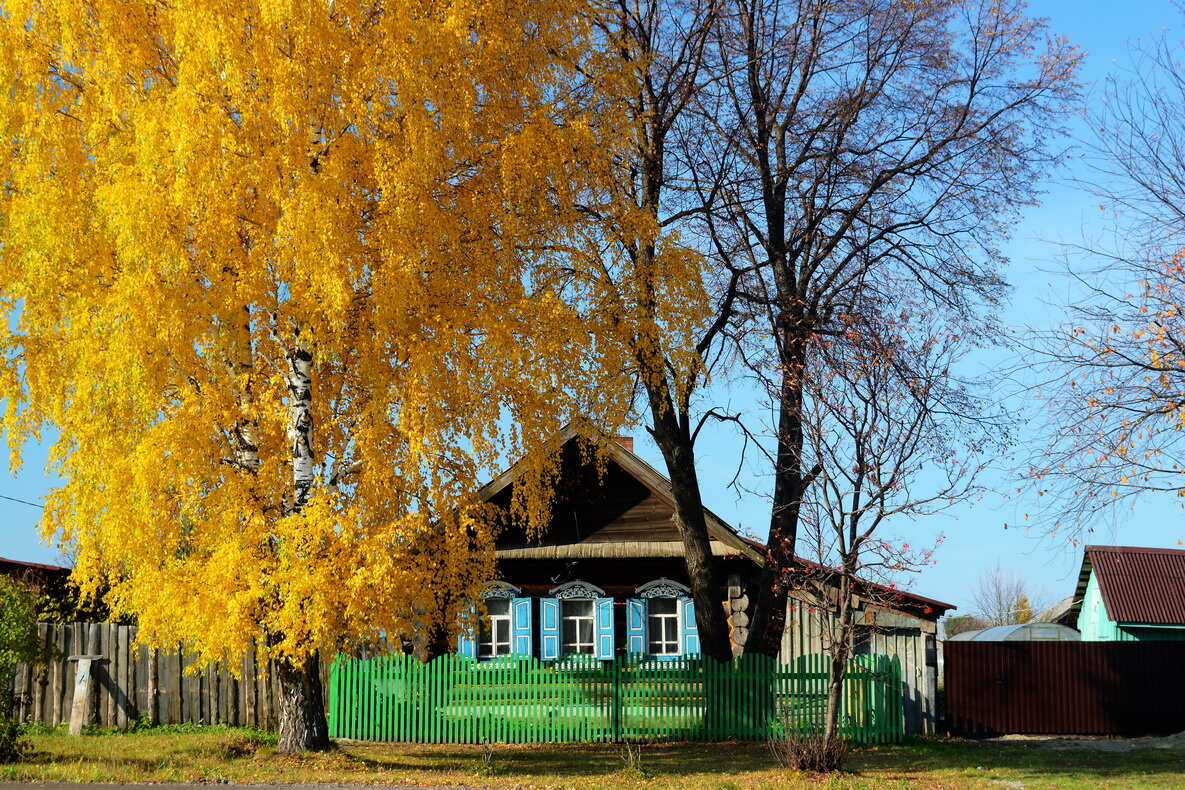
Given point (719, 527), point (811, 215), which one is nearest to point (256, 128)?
point (811, 215)

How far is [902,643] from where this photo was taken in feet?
75.9

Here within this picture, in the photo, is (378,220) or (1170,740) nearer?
(378,220)

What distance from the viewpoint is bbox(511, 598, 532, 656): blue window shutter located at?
24.1 m

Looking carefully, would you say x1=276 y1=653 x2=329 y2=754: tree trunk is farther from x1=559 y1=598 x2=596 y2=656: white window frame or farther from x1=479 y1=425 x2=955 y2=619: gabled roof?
x1=559 y1=598 x2=596 y2=656: white window frame

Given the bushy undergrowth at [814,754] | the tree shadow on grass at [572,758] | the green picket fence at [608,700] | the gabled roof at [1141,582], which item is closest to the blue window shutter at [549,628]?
the green picket fence at [608,700]

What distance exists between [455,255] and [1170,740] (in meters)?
16.8

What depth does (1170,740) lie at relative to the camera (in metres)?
21.6

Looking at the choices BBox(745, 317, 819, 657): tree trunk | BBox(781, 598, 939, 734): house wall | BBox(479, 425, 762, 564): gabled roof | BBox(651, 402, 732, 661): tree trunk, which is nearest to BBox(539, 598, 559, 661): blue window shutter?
BBox(479, 425, 762, 564): gabled roof

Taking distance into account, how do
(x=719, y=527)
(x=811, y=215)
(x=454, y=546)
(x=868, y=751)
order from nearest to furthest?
(x=454, y=546) → (x=868, y=751) → (x=811, y=215) → (x=719, y=527)

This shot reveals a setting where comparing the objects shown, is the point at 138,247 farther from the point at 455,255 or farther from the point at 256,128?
the point at 455,255

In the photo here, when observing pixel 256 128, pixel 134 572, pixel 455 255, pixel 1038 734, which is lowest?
pixel 1038 734

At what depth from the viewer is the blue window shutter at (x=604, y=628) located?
24.0 m

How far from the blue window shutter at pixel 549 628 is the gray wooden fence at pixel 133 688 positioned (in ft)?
15.8

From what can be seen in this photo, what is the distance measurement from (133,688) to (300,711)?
6.29 meters
